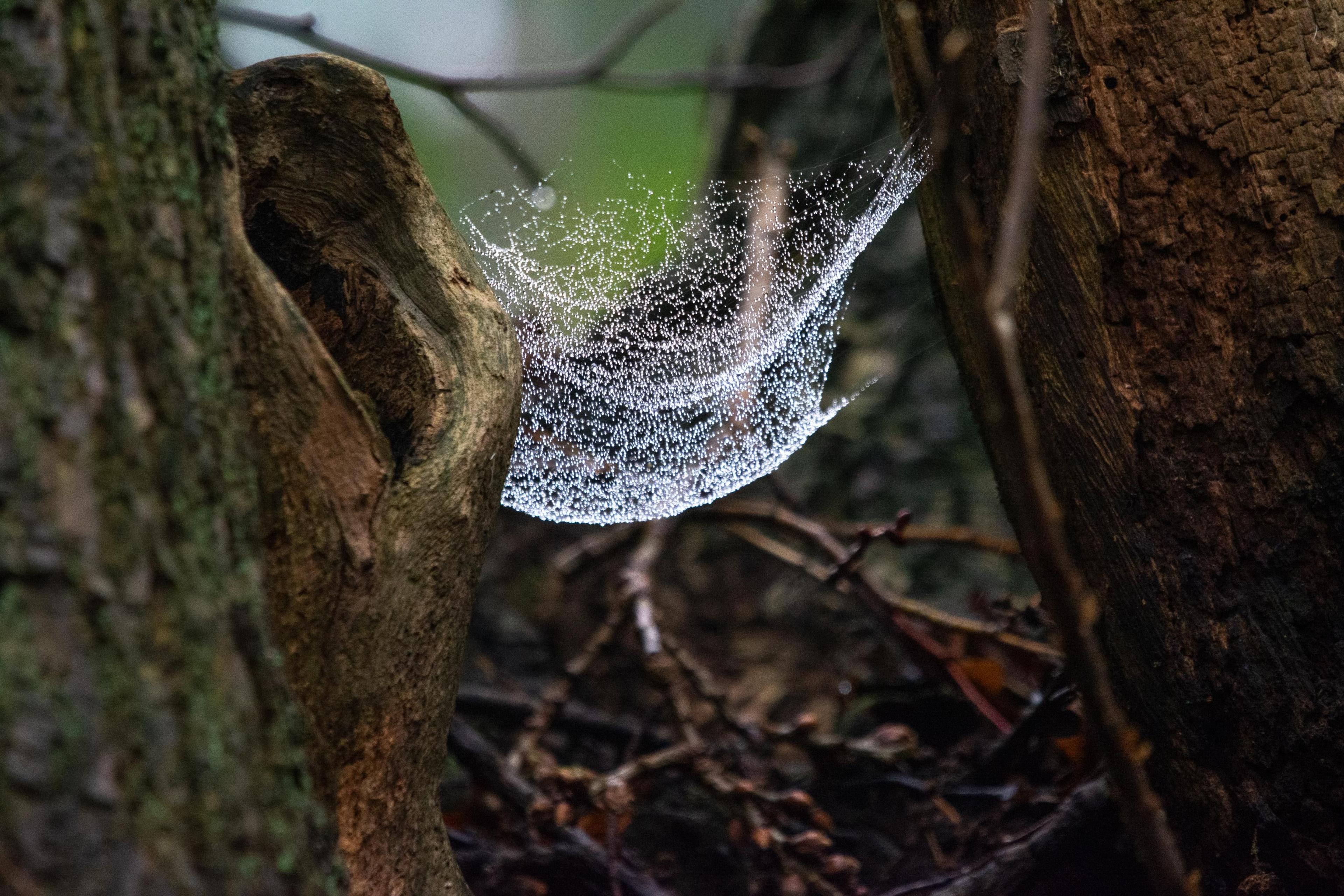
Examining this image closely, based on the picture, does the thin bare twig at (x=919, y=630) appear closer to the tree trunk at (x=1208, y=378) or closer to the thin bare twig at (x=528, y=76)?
the tree trunk at (x=1208, y=378)

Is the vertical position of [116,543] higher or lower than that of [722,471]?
lower

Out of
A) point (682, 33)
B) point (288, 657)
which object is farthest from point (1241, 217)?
point (682, 33)

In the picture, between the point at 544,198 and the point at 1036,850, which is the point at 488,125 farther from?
the point at 1036,850

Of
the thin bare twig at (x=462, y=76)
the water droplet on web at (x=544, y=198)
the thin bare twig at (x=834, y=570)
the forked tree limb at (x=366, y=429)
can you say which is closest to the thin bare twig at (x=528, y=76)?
the thin bare twig at (x=462, y=76)

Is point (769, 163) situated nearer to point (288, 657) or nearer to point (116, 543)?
point (288, 657)

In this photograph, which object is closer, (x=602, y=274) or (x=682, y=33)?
(x=602, y=274)

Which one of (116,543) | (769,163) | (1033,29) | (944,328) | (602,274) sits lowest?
(116,543)

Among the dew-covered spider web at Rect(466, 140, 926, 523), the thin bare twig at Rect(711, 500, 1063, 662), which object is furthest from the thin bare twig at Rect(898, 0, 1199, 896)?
the thin bare twig at Rect(711, 500, 1063, 662)
